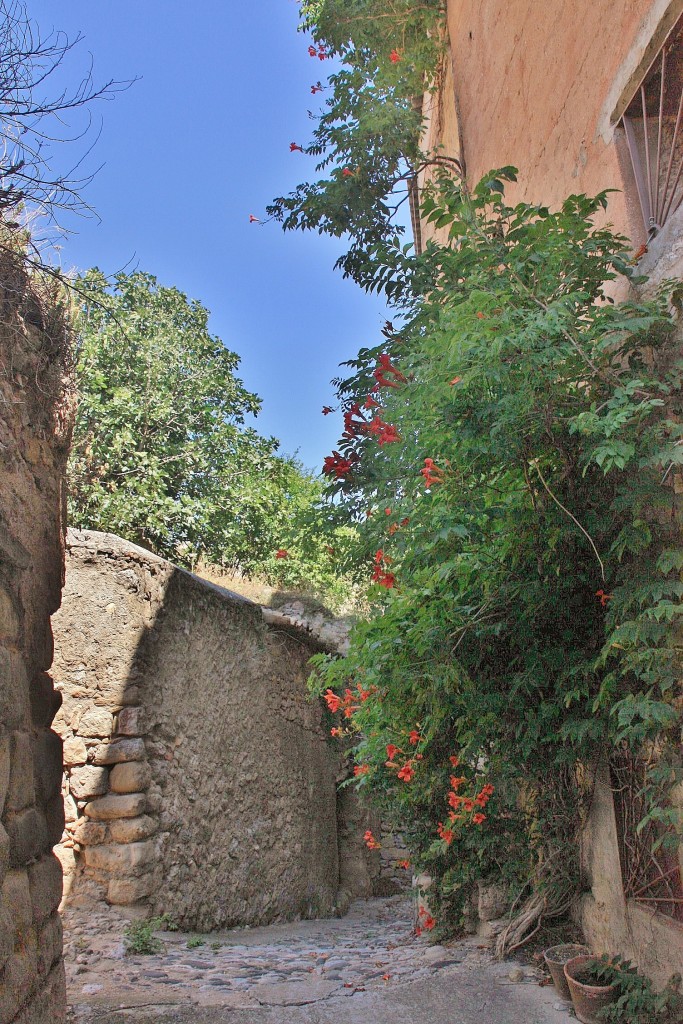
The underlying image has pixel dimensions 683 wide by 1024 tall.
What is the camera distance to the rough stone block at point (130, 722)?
518cm

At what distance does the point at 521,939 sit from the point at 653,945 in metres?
1.14

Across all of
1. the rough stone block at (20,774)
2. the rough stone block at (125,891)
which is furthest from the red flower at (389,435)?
the rough stone block at (125,891)

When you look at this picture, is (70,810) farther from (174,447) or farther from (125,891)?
(174,447)

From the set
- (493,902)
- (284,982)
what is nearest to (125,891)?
(284,982)

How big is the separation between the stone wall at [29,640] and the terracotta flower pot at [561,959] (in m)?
2.13

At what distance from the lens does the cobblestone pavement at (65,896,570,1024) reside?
338 cm

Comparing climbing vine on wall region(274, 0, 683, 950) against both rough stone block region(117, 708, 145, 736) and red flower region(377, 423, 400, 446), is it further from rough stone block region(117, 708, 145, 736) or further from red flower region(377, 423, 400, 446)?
rough stone block region(117, 708, 145, 736)

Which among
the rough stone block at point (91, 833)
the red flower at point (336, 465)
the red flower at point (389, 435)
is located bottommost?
the rough stone block at point (91, 833)

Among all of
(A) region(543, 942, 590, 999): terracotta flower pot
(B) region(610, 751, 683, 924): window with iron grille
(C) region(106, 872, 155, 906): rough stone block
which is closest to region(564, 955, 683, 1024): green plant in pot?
(A) region(543, 942, 590, 999): terracotta flower pot

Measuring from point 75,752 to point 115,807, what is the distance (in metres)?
0.47

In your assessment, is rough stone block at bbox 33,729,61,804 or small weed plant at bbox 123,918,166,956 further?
small weed plant at bbox 123,918,166,956

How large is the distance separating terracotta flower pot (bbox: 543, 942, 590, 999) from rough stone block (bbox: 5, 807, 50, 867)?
7.66 feet

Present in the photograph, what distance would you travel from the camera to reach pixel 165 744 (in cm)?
548

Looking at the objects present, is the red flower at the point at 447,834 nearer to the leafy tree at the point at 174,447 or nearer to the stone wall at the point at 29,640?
the stone wall at the point at 29,640
